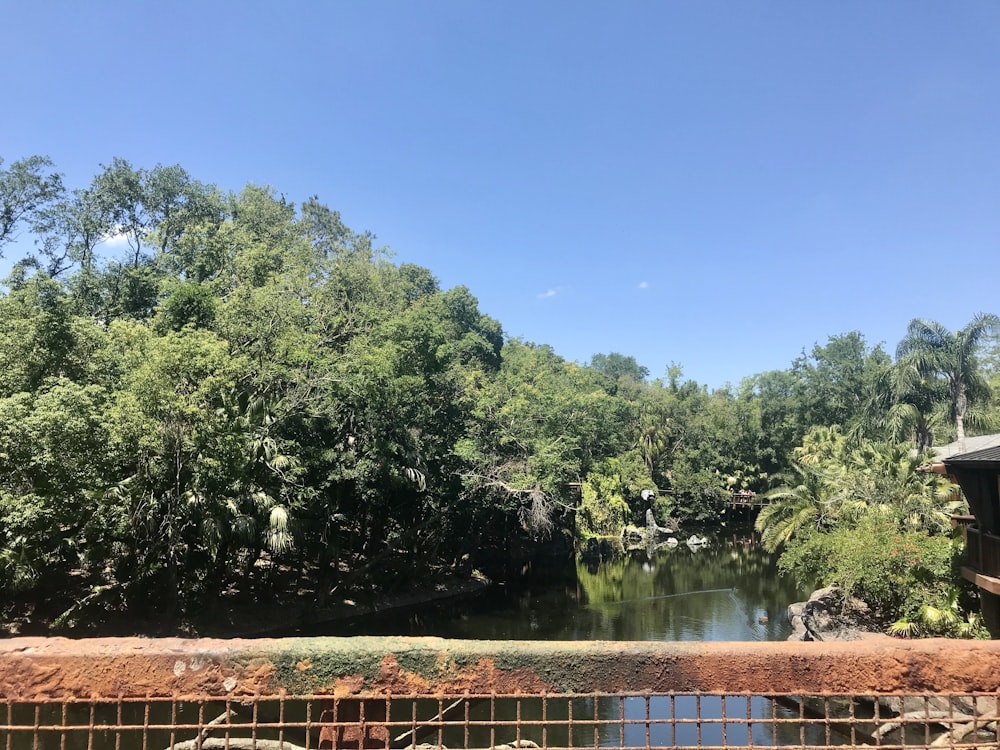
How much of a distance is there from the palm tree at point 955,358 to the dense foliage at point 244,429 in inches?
8.4

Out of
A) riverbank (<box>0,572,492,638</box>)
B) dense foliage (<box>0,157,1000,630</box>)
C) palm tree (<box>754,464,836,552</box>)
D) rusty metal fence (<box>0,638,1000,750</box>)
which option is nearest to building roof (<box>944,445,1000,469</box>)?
dense foliage (<box>0,157,1000,630</box>)

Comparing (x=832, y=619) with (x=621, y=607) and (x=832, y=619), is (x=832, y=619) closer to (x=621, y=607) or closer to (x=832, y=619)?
(x=832, y=619)

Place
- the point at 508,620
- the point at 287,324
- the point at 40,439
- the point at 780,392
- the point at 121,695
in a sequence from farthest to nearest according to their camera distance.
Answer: the point at 780,392, the point at 508,620, the point at 287,324, the point at 40,439, the point at 121,695

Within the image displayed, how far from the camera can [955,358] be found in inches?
1237

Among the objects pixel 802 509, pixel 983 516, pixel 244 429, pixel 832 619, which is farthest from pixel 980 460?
pixel 244 429

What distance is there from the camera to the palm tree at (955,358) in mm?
31281

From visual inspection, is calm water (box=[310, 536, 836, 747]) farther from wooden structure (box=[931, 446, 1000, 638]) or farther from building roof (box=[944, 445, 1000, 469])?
building roof (box=[944, 445, 1000, 469])

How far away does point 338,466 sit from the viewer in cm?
1939

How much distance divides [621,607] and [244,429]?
15.2m

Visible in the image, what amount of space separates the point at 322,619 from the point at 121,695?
Answer: 1854cm

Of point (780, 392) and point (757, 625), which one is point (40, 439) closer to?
point (757, 625)

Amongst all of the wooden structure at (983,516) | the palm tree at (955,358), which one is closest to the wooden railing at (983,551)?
the wooden structure at (983,516)

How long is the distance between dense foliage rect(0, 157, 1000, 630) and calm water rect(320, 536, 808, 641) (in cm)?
232

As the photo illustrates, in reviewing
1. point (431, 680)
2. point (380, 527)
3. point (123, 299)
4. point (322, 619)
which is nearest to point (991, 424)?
point (380, 527)
